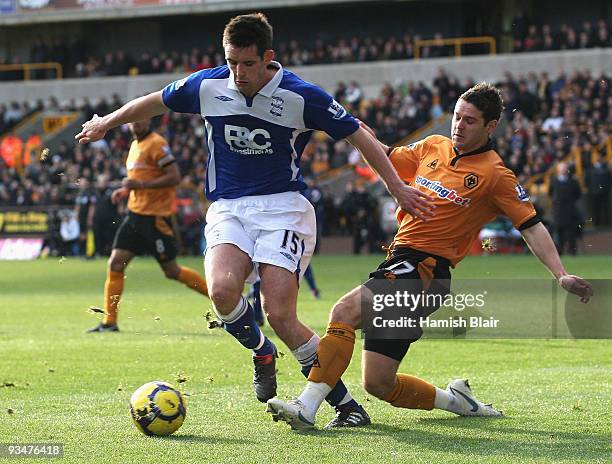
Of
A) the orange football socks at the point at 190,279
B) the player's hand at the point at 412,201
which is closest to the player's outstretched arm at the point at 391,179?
the player's hand at the point at 412,201

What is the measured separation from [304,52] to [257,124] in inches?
1370

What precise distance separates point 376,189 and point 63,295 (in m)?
14.7

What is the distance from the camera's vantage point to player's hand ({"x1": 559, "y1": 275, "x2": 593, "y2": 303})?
604 centimetres

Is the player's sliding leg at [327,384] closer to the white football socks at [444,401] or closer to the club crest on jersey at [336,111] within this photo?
the white football socks at [444,401]

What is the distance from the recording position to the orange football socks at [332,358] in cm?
656

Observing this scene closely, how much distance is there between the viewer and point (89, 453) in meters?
5.88

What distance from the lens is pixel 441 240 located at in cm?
687

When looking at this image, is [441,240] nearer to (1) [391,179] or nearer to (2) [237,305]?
(1) [391,179]

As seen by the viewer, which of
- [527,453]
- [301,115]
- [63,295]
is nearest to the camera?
[527,453]

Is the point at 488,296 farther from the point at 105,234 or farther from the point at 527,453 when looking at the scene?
the point at 105,234

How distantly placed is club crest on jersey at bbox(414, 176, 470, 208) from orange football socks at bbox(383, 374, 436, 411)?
1061 millimetres

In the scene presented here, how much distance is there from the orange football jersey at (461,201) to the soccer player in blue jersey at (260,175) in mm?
301

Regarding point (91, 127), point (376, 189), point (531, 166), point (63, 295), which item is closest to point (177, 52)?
point (376, 189)

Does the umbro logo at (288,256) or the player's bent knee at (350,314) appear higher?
the umbro logo at (288,256)
